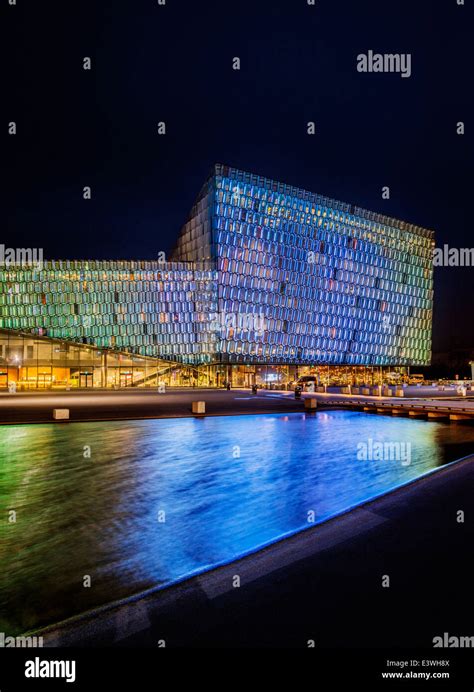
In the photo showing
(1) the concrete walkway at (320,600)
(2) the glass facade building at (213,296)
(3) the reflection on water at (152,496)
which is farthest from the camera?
(2) the glass facade building at (213,296)

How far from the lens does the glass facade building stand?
8362 cm

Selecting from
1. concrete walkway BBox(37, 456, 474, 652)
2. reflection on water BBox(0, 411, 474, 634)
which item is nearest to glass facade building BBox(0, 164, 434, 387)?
reflection on water BBox(0, 411, 474, 634)

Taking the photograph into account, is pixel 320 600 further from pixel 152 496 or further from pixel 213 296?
pixel 213 296

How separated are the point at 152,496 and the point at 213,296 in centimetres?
7310

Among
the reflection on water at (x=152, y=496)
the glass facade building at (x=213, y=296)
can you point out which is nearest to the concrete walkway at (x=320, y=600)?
the reflection on water at (x=152, y=496)

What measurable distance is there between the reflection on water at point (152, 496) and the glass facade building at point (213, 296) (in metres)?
62.3

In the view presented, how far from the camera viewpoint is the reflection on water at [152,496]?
7.05 metres

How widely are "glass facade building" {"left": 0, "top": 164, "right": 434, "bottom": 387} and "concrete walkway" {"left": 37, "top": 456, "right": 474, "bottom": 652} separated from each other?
7567 centimetres

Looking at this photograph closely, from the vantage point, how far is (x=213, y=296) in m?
83.6

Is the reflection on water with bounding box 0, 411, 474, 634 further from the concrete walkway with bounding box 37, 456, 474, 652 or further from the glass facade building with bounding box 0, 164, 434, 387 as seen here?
the glass facade building with bounding box 0, 164, 434, 387

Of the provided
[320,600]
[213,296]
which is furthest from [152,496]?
[213,296]

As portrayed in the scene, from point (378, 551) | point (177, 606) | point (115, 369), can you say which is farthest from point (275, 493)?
point (115, 369)

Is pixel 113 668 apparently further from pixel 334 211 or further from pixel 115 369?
pixel 334 211

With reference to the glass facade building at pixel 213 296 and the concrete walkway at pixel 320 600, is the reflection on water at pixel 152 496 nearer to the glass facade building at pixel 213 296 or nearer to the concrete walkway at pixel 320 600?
the concrete walkway at pixel 320 600
